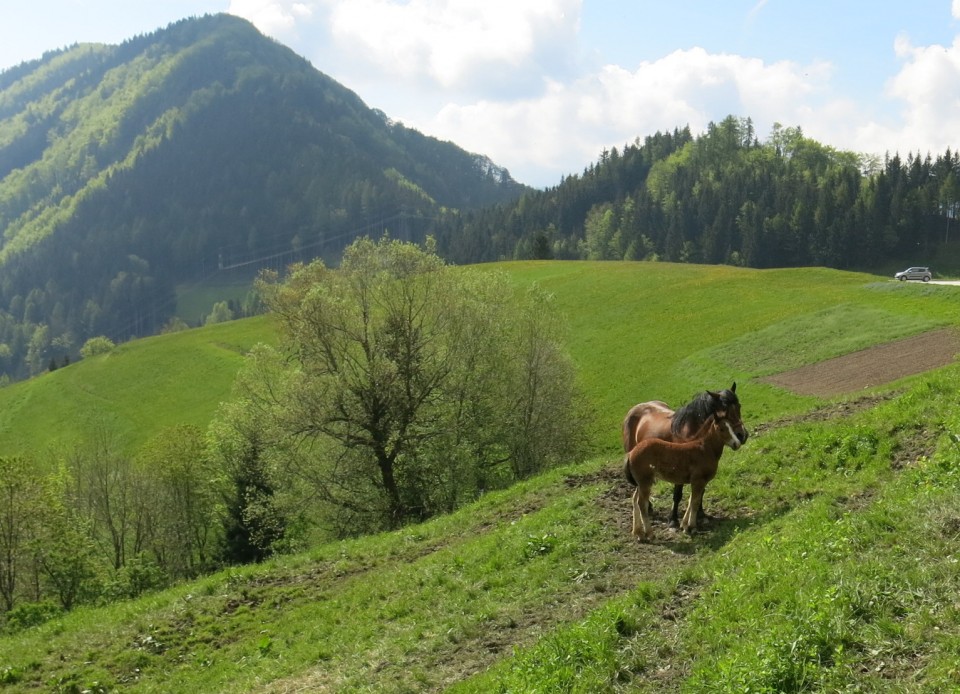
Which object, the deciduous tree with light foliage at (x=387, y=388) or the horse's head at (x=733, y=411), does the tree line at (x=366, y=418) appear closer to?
the deciduous tree with light foliage at (x=387, y=388)

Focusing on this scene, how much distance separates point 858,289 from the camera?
211 ft

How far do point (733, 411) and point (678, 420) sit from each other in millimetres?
1313

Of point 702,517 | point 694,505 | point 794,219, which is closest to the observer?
point 694,505

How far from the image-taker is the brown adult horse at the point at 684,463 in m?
12.7

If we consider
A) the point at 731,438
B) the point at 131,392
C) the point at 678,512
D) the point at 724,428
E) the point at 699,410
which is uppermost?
the point at 699,410

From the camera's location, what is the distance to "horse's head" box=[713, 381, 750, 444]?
12357 millimetres

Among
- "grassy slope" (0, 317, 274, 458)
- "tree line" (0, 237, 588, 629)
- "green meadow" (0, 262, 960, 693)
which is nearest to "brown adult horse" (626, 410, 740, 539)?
A: "green meadow" (0, 262, 960, 693)

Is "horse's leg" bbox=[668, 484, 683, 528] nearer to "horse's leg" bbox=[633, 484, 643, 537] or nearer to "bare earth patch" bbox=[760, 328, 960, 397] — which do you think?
"horse's leg" bbox=[633, 484, 643, 537]

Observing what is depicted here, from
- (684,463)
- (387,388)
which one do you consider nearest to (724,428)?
(684,463)

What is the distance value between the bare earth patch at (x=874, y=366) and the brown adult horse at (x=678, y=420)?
2849 cm

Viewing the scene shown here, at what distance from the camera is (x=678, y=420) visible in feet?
44.7

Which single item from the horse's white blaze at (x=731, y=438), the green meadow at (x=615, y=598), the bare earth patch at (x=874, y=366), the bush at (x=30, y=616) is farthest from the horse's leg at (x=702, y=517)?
the bare earth patch at (x=874, y=366)

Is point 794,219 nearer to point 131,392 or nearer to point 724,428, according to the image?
point 131,392

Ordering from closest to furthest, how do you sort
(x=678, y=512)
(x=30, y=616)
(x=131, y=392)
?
(x=678, y=512), (x=30, y=616), (x=131, y=392)
